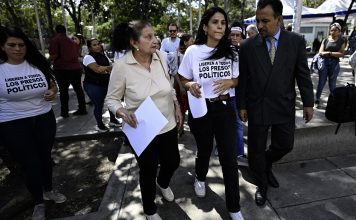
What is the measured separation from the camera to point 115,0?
2361 centimetres

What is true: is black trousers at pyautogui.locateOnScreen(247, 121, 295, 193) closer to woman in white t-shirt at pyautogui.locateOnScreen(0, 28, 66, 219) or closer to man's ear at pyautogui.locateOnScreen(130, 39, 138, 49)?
man's ear at pyautogui.locateOnScreen(130, 39, 138, 49)

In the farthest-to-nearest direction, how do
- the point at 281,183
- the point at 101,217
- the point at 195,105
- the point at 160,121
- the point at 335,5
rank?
1. the point at 335,5
2. the point at 281,183
3. the point at 101,217
4. the point at 195,105
5. the point at 160,121

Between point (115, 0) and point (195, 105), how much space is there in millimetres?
23461

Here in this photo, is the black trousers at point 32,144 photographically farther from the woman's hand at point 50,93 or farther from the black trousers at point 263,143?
the black trousers at point 263,143

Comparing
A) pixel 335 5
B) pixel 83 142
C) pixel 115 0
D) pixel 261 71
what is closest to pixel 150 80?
pixel 261 71

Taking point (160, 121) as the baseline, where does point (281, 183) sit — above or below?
below

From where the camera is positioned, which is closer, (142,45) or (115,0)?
(142,45)

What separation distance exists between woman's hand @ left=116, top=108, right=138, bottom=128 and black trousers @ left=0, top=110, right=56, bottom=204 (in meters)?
1.15

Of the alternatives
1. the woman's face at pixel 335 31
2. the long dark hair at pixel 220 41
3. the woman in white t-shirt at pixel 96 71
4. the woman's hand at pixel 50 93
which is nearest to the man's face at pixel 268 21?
the long dark hair at pixel 220 41

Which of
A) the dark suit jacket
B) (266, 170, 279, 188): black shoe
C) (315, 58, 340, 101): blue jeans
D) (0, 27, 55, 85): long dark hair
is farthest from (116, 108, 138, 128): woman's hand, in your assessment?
(315, 58, 340, 101): blue jeans

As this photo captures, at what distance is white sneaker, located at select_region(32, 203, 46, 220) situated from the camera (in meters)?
3.08

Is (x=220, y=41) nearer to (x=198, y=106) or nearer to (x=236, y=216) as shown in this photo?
(x=198, y=106)

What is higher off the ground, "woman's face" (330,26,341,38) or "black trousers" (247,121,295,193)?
"woman's face" (330,26,341,38)

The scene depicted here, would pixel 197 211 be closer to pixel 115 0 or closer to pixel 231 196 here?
pixel 231 196
